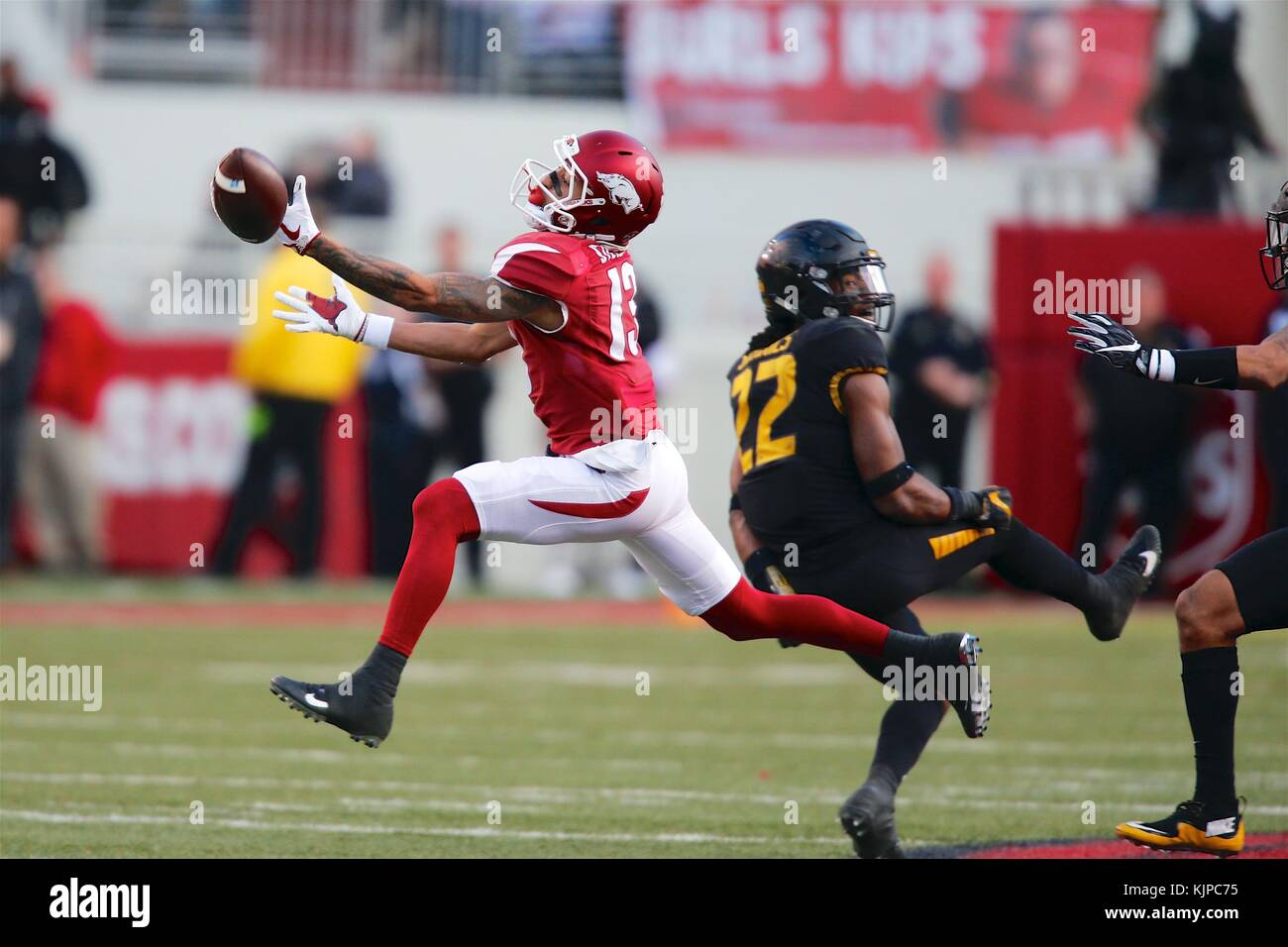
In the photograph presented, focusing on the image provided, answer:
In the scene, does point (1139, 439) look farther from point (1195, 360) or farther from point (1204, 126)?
point (1195, 360)

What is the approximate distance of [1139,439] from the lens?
1288 cm

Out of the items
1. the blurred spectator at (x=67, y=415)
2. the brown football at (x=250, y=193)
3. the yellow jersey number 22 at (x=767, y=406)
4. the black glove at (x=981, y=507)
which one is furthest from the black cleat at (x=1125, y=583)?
the blurred spectator at (x=67, y=415)

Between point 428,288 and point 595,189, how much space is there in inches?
23.5

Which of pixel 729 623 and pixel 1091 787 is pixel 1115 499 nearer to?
pixel 1091 787

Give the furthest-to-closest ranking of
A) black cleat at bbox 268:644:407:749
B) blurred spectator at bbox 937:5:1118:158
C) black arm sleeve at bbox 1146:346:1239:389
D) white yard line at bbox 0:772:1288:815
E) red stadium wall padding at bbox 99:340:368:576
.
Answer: blurred spectator at bbox 937:5:1118:158, red stadium wall padding at bbox 99:340:368:576, white yard line at bbox 0:772:1288:815, black arm sleeve at bbox 1146:346:1239:389, black cleat at bbox 268:644:407:749

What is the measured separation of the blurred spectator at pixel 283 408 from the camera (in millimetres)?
13023

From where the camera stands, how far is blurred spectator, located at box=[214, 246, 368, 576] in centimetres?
1302

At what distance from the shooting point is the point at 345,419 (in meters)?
13.6

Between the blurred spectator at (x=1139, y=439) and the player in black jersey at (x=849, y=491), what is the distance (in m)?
6.66

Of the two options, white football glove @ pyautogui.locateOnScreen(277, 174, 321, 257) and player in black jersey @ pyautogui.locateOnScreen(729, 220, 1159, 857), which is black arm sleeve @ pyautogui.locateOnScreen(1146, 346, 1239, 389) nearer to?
player in black jersey @ pyautogui.locateOnScreen(729, 220, 1159, 857)

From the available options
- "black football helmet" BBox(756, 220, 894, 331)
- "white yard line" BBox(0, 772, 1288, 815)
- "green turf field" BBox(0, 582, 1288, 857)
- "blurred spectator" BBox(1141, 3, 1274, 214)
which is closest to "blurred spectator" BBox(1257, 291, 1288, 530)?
"green turf field" BBox(0, 582, 1288, 857)

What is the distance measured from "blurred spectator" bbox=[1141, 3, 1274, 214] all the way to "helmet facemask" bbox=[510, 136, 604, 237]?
403 inches

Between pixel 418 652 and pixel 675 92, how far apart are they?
931 cm

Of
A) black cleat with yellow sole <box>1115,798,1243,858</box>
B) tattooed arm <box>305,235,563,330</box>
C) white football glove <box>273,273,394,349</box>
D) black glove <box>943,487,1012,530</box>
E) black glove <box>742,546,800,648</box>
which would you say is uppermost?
tattooed arm <box>305,235,563,330</box>
